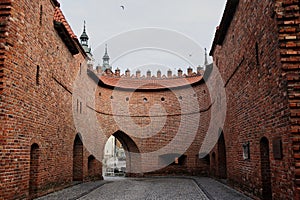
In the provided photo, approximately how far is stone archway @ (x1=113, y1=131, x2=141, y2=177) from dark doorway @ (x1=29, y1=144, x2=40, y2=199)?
39.1 feet

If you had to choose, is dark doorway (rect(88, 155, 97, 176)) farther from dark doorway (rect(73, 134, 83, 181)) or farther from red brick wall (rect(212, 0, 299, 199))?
red brick wall (rect(212, 0, 299, 199))

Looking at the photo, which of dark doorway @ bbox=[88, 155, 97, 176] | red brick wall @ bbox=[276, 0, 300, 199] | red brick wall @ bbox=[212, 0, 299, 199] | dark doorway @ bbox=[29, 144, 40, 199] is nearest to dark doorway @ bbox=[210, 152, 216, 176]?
red brick wall @ bbox=[212, 0, 299, 199]

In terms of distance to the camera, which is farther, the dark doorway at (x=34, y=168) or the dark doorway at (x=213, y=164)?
the dark doorway at (x=213, y=164)

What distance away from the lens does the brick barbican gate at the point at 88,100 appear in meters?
5.70

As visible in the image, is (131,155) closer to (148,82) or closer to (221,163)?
(148,82)

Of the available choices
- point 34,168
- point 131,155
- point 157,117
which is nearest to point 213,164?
point 157,117

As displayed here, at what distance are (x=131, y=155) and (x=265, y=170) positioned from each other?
14.9 metres

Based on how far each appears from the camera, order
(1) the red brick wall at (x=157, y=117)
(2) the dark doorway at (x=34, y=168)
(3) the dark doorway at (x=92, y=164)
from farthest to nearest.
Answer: (1) the red brick wall at (x=157, y=117), (3) the dark doorway at (x=92, y=164), (2) the dark doorway at (x=34, y=168)

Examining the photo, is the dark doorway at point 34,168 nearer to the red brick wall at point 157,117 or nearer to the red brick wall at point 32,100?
the red brick wall at point 32,100

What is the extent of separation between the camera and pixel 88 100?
17312mm

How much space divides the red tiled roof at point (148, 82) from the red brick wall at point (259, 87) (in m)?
9.13

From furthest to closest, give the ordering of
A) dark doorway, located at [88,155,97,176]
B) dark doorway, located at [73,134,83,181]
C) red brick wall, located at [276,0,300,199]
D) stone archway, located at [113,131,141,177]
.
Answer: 1. stone archway, located at [113,131,141,177]
2. dark doorway, located at [88,155,97,176]
3. dark doorway, located at [73,134,83,181]
4. red brick wall, located at [276,0,300,199]

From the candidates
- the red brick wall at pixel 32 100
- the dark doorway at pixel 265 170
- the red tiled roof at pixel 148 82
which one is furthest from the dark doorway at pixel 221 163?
the dark doorway at pixel 265 170

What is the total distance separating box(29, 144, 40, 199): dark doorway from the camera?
8.99m
